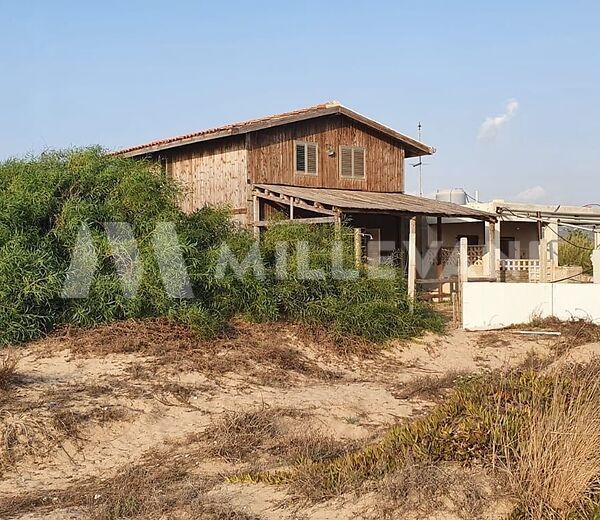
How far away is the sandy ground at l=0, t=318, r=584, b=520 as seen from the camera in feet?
23.3

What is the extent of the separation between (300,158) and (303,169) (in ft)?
0.92

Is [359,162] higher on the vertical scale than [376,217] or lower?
higher

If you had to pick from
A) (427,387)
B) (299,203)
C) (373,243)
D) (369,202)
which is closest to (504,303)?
(369,202)

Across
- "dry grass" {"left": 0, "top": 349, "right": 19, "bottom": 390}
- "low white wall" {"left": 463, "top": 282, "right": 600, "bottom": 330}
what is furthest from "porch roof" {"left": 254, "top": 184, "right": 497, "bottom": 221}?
"dry grass" {"left": 0, "top": 349, "right": 19, "bottom": 390}

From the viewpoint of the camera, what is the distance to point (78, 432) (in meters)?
8.53

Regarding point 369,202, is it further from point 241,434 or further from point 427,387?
point 241,434

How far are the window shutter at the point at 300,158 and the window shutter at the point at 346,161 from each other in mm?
1299

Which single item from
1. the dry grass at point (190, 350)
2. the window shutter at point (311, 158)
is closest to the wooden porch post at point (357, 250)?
the dry grass at point (190, 350)

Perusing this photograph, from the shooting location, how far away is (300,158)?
18656mm

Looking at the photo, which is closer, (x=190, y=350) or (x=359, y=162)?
(x=190, y=350)

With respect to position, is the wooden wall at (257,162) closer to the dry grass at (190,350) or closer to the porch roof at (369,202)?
the porch roof at (369,202)

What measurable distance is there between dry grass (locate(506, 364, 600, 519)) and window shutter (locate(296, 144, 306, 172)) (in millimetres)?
13492

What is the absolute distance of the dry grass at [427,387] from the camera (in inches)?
420

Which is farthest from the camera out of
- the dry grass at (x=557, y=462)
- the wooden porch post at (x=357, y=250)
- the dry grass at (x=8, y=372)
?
the wooden porch post at (x=357, y=250)
